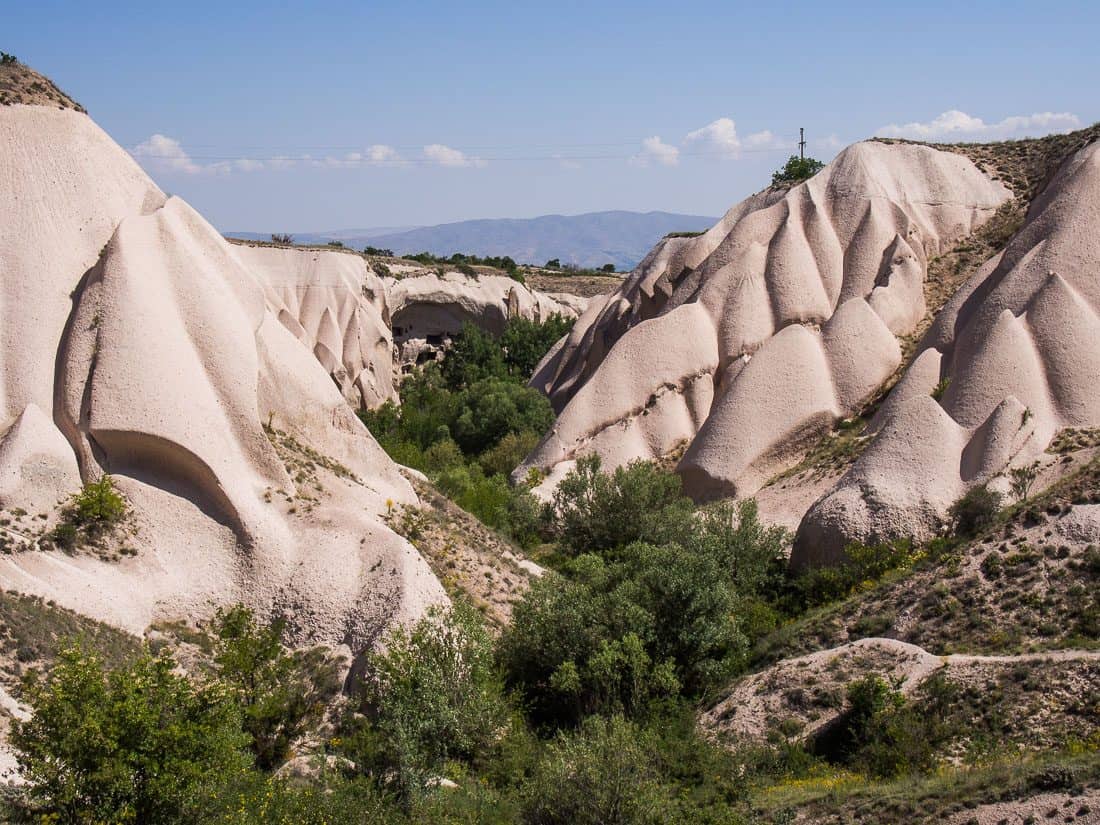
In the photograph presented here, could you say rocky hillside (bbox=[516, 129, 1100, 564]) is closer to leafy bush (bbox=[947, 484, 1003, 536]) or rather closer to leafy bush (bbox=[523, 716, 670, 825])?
leafy bush (bbox=[947, 484, 1003, 536])

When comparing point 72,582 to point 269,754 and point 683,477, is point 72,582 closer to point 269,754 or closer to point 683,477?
point 269,754

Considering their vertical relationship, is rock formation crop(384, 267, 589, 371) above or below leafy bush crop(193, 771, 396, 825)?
above

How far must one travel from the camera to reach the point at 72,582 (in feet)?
58.2

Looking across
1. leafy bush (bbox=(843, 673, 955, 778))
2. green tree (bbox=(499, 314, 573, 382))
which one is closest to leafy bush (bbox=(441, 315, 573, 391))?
green tree (bbox=(499, 314, 573, 382))

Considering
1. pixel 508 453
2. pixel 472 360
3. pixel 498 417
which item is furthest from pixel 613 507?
pixel 472 360

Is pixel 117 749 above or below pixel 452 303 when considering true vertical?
below

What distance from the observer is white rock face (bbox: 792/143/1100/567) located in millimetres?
24250

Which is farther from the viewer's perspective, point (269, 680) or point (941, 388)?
point (941, 388)

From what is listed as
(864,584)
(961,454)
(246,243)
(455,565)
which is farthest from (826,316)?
(246,243)

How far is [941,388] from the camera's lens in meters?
28.4

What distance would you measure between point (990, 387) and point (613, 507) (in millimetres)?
9050

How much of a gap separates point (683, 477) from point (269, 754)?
667 inches

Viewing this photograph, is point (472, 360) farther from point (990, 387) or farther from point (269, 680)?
point (269, 680)

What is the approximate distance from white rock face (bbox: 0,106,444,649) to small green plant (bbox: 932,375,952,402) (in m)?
13.2
